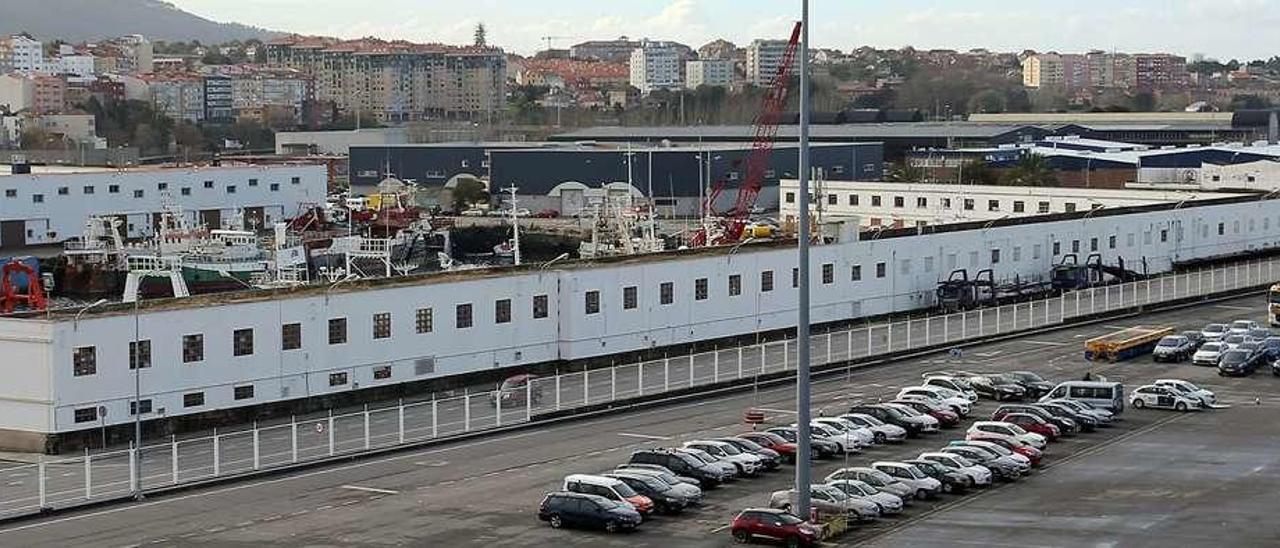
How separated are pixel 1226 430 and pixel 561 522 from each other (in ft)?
40.6

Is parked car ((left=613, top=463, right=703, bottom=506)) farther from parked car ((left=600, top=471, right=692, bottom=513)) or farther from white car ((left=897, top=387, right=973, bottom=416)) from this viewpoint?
white car ((left=897, top=387, right=973, bottom=416))

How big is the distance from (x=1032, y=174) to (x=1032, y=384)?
4518cm

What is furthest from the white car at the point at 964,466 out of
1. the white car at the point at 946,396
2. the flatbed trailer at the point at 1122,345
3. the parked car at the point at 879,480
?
the flatbed trailer at the point at 1122,345

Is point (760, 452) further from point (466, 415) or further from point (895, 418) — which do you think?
point (466, 415)

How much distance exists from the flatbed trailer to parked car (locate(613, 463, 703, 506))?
53.1 ft

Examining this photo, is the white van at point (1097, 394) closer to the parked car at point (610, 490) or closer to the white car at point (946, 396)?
the white car at point (946, 396)

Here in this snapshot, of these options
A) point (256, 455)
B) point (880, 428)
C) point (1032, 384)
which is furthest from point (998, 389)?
point (256, 455)

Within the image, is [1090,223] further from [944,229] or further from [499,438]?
[499,438]

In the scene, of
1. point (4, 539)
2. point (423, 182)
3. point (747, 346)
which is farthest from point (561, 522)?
point (423, 182)

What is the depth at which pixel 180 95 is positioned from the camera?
19375cm

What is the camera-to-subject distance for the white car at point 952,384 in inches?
1310

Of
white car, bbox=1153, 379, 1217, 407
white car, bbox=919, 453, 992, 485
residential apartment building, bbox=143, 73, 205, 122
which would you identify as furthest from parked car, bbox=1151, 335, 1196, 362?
residential apartment building, bbox=143, 73, 205, 122

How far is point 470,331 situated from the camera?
35531 millimetres

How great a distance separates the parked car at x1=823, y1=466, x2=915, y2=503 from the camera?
24656mm
